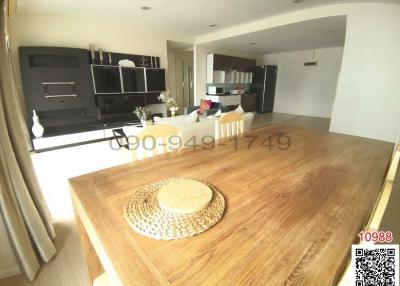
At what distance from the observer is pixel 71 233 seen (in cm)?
169


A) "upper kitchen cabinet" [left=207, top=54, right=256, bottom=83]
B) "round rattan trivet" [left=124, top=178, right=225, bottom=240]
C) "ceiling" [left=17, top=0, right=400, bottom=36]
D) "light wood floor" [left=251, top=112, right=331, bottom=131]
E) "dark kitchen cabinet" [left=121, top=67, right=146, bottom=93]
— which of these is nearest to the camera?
"round rattan trivet" [left=124, top=178, right=225, bottom=240]

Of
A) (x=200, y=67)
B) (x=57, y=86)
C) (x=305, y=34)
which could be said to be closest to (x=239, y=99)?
(x=200, y=67)

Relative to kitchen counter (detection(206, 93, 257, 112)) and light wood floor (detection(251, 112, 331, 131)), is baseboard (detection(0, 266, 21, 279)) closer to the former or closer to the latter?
light wood floor (detection(251, 112, 331, 131))

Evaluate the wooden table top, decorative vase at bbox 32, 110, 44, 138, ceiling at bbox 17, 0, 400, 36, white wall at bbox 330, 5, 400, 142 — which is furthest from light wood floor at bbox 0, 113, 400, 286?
ceiling at bbox 17, 0, 400, 36

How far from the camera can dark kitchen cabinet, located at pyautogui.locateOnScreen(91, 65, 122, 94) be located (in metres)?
4.30

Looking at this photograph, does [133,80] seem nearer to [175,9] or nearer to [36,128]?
[175,9]

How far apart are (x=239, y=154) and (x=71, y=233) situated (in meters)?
1.55

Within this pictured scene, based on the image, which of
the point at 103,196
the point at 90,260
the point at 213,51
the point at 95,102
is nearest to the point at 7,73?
the point at 103,196

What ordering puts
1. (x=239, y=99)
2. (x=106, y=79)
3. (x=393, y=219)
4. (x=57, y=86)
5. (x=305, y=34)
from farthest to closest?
(x=239, y=99), (x=305, y=34), (x=106, y=79), (x=57, y=86), (x=393, y=219)

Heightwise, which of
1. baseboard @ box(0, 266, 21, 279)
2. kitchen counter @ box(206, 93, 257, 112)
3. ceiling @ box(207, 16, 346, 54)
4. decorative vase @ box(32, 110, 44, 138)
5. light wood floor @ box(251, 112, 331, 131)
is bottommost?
baseboard @ box(0, 266, 21, 279)

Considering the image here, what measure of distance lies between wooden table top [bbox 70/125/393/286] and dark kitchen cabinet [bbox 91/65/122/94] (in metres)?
3.91

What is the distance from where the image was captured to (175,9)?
3.71 meters

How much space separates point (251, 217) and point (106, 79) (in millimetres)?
4693

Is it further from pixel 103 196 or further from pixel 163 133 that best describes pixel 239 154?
pixel 103 196
